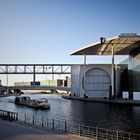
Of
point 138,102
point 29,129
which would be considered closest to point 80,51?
point 138,102

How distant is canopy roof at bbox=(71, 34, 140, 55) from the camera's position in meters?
83.5

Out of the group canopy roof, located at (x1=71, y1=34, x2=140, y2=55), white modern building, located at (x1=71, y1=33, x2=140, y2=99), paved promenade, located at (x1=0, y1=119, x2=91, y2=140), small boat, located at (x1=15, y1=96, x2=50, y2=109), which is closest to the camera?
paved promenade, located at (x1=0, y1=119, x2=91, y2=140)

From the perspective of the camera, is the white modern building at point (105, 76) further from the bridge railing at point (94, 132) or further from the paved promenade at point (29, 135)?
the paved promenade at point (29, 135)

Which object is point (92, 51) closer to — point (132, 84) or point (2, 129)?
point (132, 84)

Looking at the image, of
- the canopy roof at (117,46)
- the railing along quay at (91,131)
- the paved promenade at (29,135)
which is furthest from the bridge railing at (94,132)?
the canopy roof at (117,46)

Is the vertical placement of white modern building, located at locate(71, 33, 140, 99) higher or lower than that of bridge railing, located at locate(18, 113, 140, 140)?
higher

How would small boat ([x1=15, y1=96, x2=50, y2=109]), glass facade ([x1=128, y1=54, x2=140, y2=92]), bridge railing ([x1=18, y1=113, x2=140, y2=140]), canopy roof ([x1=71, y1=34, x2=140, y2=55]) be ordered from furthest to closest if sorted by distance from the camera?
glass facade ([x1=128, y1=54, x2=140, y2=92]) < canopy roof ([x1=71, y1=34, x2=140, y2=55]) < small boat ([x1=15, y1=96, x2=50, y2=109]) < bridge railing ([x1=18, y1=113, x2=140, y2=140])

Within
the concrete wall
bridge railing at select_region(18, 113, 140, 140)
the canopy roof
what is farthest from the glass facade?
bridge railing at select_region(18, 113, 140, 140)

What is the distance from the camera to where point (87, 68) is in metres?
111

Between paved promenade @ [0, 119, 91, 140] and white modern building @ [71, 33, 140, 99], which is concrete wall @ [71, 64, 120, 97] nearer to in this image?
white modern building @ [71, 33, 140, 99]

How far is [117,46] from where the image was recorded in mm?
97062

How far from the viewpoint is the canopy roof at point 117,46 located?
83475mm

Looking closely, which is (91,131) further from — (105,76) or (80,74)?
(80,74)

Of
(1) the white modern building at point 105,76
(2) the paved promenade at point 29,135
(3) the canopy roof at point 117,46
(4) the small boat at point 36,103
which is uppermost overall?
(3) the canopy roof at point 117,46
